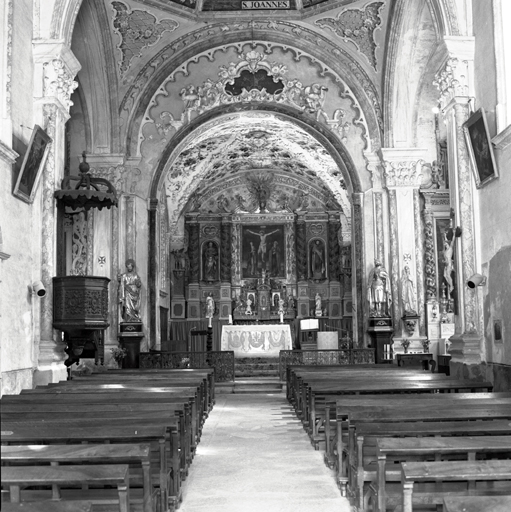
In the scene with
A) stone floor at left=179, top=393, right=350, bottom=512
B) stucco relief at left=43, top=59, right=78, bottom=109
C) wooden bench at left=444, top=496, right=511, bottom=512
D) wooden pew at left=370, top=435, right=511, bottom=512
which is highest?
stucco relief at left=43, top=59, right=78, bottom=109

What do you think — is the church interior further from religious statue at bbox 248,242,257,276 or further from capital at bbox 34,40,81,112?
religious statue at bbox 248,242,257,276

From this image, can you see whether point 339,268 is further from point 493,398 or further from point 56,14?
point 493,398

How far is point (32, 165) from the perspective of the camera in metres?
10.1

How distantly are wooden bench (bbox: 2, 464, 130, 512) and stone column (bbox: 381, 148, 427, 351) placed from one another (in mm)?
13585

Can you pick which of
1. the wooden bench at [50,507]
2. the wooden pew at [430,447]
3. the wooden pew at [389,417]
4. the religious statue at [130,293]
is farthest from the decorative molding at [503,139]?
the religious statue at [130,293]

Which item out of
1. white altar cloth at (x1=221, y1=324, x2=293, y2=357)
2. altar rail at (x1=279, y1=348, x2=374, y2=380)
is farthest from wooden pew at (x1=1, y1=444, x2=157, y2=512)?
white altar cloth at (x1=221, y1=324, x2=293, y2=357)

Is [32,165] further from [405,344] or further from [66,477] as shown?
[405,344]

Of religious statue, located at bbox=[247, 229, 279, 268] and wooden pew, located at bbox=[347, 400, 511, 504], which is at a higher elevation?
religious statue, located at bbox=[247, 229, 279, 268]

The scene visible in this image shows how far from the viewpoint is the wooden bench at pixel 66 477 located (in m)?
3.73

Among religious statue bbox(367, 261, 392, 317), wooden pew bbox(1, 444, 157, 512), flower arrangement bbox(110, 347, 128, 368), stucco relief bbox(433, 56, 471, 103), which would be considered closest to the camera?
wooden pew bbox(1, 444, 157, 512)

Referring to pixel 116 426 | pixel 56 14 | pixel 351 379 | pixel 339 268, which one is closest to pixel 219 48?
pixel 56 14

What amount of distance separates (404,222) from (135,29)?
23.9ft

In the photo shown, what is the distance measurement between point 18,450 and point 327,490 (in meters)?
2.97

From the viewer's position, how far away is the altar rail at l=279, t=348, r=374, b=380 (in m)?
16.8
